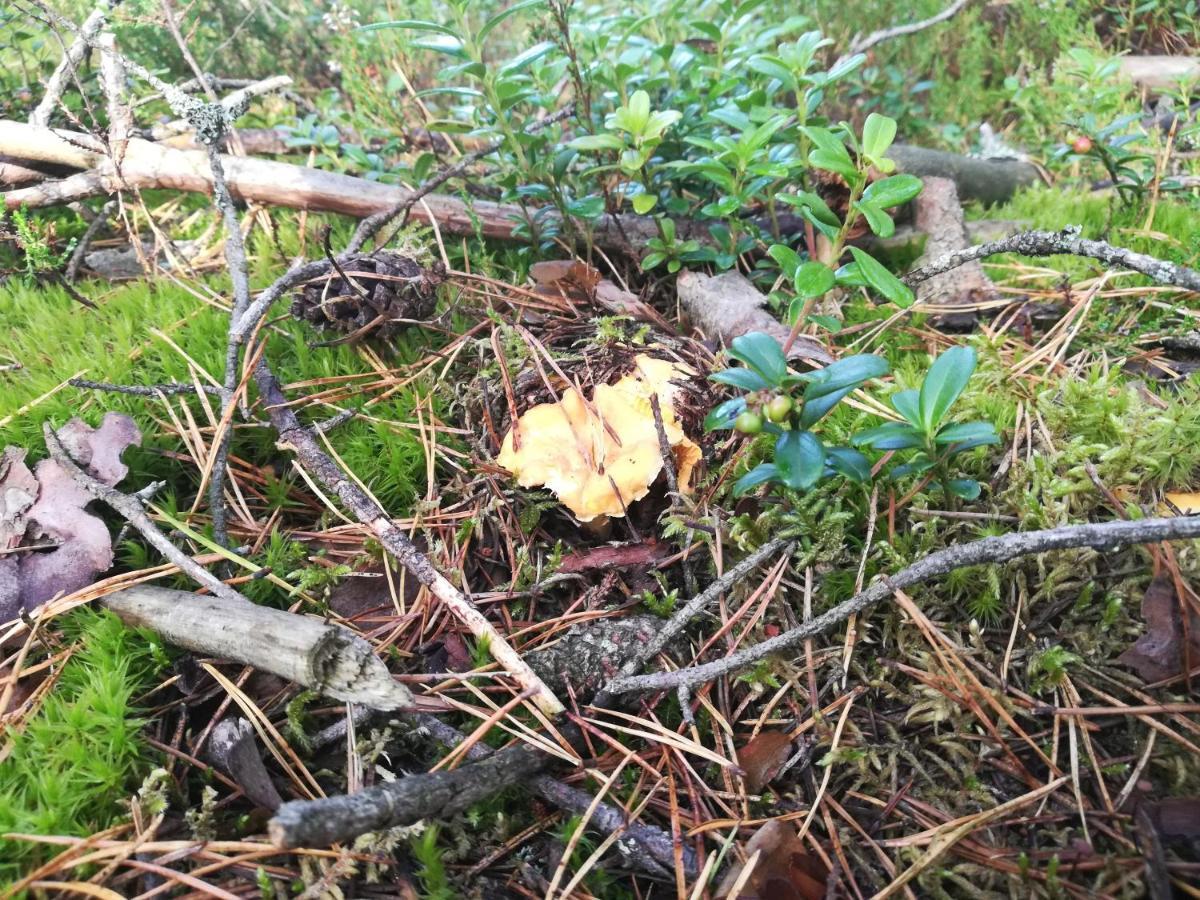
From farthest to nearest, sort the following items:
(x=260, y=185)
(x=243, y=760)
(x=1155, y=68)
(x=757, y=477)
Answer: (x=1155, y=68), (x=260, y=185), (x=757, y=477), (x=243, y=760)

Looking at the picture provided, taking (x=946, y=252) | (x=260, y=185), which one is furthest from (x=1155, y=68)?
(x=260, y=185)

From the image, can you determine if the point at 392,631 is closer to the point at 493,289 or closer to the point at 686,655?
the point at 686,655

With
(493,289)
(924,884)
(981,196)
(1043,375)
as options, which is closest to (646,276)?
(493,289)

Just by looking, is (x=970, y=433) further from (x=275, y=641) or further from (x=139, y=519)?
(x=139, y=519)

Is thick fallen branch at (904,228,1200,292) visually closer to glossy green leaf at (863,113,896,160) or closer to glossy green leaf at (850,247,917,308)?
glossy green leaf at (850,247,917,308)

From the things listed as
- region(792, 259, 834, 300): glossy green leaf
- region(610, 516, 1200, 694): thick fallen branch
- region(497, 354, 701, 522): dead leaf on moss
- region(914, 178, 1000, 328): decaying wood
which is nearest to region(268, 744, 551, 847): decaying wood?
region(610, 516, 1200, 694): thick fallen branch
